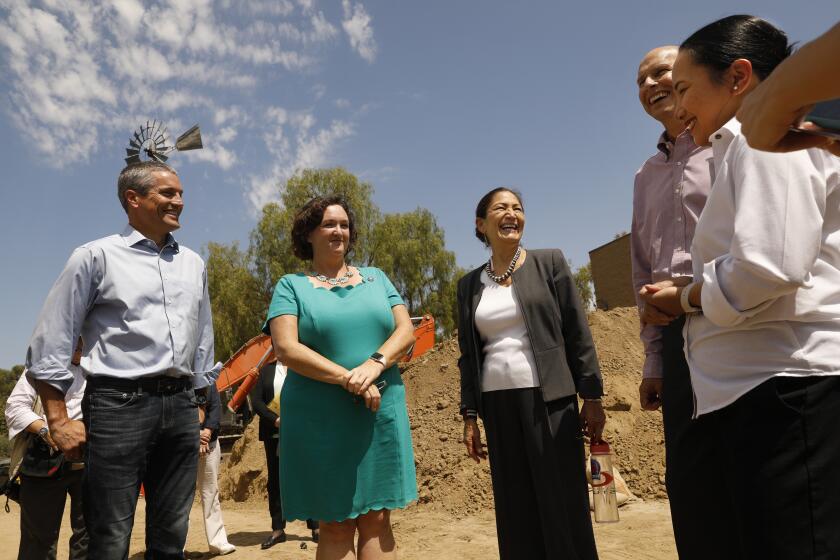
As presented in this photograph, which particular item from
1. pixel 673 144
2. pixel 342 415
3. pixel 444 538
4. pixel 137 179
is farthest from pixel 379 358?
pixel 444 538

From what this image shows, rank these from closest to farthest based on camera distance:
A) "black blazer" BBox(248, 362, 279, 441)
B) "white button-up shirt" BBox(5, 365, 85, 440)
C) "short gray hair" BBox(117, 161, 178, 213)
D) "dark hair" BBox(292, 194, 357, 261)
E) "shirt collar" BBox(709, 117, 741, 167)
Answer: "shirt collar" BBox(709, 117, 741, 167)
"short gray hair" BBox(117, 161, 178, 213)
"dark hair" BBox(292, 194, 357, 261)
"white button-up shirt" BBox(5, 365, 85, 440)
"black blazer" BBox(248, 362, 279, 441)

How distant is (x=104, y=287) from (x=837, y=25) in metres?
2.90

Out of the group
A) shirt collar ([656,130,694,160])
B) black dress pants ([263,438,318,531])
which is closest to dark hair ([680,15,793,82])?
shirt collar ([656,130,694,160])

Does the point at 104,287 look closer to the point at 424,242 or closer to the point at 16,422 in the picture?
the point at 16,422

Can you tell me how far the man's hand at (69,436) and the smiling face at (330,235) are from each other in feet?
4.63

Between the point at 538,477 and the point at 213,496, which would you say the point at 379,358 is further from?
the point at 213,496

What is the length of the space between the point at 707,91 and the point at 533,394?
1.83 meters

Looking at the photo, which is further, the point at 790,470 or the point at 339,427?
the point at 339,427

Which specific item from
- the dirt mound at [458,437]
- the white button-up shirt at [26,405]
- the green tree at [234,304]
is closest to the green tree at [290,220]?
the green tree at [234,304]

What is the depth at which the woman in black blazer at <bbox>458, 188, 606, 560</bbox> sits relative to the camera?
10.2 ft

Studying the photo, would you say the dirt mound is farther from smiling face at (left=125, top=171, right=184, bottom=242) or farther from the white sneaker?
smiling face at (left=125, top=171, right=184, bottom=242)

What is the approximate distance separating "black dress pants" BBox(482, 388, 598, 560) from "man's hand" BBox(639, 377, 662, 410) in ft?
1.78

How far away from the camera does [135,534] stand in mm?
7504

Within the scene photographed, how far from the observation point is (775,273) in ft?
4.73
